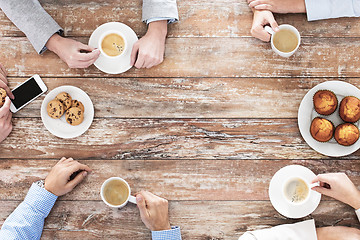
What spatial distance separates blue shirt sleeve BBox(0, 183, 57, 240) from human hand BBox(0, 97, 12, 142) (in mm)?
264

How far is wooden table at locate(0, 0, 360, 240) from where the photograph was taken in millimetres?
1558

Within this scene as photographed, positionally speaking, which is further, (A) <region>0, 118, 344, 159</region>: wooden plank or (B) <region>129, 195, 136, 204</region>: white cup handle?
(A) <region>0, 118, 344, 159</region>: wooden plank

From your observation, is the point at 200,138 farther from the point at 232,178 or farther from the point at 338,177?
the point at 338,177

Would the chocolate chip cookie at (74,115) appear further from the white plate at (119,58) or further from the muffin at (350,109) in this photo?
the muffin at (350,109)

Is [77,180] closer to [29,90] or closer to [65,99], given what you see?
[65,99]

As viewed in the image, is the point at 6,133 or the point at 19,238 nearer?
the point at 19,238

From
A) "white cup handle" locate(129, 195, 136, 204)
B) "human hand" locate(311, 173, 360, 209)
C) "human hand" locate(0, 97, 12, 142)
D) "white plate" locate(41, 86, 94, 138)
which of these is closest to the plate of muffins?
"human hand" locate(311, 173, 360, 209)

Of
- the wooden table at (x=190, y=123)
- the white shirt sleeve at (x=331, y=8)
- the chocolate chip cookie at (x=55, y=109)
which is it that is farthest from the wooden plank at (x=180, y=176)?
the white shirt sleeve at (x=331, y=8)

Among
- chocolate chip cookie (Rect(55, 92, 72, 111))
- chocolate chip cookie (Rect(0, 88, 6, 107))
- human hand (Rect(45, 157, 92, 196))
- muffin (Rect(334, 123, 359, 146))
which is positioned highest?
muffin (Rect(334, 123, 359, 146))

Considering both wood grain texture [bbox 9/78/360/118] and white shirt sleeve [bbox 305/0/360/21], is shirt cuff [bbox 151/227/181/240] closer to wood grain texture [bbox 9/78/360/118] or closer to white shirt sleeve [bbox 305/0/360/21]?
wood grain texture [bbox 9/78/360/118]

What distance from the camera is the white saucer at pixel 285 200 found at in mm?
1478

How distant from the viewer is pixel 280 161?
1573 mm

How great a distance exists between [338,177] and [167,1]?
1048mm

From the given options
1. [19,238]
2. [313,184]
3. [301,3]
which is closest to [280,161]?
[313,184]
